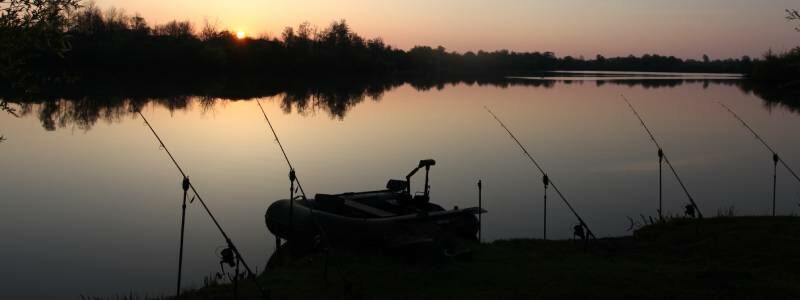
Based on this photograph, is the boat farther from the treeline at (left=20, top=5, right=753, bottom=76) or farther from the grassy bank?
the treeline at (left=20, top=5, right=753, bottom=76)

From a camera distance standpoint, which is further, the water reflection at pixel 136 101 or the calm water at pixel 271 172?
the water reflection at pixel 136 101

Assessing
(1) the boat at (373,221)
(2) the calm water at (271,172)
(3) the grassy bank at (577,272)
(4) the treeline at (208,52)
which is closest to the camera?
(3) the grassy bank at (577,272)

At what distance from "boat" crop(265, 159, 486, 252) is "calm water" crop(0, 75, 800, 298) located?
1.03 meters

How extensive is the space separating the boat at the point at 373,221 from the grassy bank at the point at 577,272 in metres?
0.44

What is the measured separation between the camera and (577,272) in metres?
9.04

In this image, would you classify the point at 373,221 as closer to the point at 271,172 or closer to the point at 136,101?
the point at 271,172

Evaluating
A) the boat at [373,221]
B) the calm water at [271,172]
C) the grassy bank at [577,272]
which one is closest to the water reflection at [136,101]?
the calm water at [271,172]

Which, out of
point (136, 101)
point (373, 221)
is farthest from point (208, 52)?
point (373, 221)

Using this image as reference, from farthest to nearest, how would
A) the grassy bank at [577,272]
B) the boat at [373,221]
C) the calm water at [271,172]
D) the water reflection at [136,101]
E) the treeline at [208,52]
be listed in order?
the treeline at [208,52] → the water reflection at [136,101] → the calm water at [271,172] → the boat at [373,221] → the grassy bank at [577,272]

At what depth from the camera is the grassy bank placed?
26.7 feet

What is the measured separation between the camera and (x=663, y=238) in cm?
1167

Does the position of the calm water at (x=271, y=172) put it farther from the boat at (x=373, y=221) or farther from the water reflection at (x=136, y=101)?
the boat at (x=373, y=221)

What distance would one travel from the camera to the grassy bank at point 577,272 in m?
8.15

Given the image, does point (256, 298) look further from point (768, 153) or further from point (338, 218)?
point (768, 153)
